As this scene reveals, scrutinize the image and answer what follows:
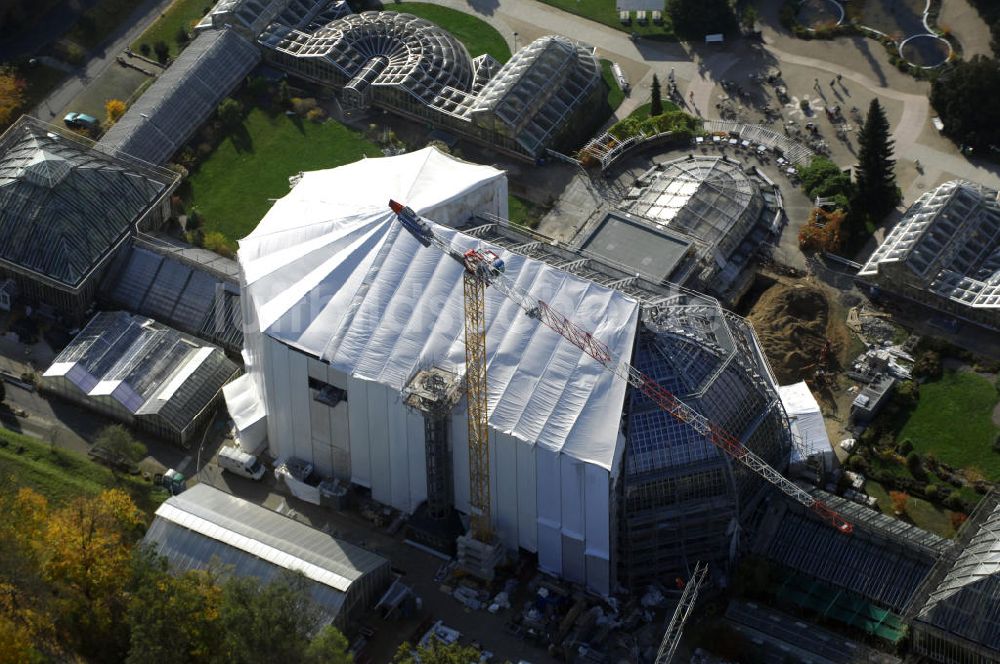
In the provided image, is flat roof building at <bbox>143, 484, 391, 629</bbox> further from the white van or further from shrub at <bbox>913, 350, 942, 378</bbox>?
shrub at <bbox>913, 350, 942, 378</bbox>

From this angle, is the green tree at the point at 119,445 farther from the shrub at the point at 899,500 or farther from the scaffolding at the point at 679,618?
the shrub at the point at 899,500

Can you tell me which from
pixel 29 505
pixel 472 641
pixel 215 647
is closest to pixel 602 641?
pixel 472 641

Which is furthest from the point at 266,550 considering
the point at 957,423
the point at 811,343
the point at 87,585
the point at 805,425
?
the point at 957,423

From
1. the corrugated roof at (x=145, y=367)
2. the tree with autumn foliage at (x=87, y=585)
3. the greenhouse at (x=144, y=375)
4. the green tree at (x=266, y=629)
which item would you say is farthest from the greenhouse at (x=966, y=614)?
the corrugated roof at (x=145, y=367)

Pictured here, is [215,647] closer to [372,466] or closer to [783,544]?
[372,466]

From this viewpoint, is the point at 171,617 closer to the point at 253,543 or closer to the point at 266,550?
the point at 266,550

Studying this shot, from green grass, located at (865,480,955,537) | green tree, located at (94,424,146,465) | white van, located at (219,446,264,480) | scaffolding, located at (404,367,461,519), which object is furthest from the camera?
white van, located at (219,446,264,480)

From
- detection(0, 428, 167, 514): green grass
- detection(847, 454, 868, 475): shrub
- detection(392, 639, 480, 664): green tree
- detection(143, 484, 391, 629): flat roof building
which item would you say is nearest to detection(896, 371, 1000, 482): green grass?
detection(847, 454, 868, 475): shrub

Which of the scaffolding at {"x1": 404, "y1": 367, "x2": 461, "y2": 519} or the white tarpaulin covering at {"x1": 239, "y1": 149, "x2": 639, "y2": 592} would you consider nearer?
the white tarpaulin covering at {"x1": 239, "y1": 149, "x2": 639, "y2": 592}
